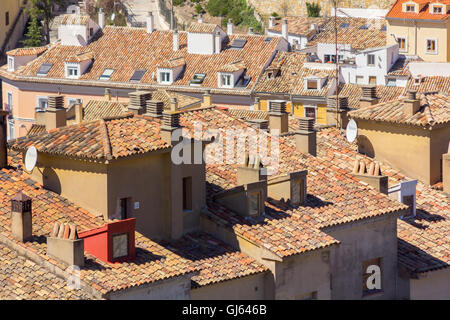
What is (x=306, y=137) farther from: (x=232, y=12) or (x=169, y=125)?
(x=232, y=12)

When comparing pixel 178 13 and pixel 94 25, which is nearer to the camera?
pixel 94 25

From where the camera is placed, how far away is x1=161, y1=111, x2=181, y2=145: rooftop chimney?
30766mm

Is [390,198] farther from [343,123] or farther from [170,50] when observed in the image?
[170,50]

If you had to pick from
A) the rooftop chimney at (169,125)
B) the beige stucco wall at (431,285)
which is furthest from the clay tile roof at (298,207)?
the beige stucco wall at (431,285)

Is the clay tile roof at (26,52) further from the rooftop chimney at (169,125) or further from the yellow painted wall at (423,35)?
the rooftop chimney at (169,125)

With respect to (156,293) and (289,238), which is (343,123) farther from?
(156,293)

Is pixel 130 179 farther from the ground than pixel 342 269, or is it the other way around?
pixel 130 179

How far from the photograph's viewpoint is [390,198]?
113 ft

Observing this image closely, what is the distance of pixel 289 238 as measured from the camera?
102 feet
